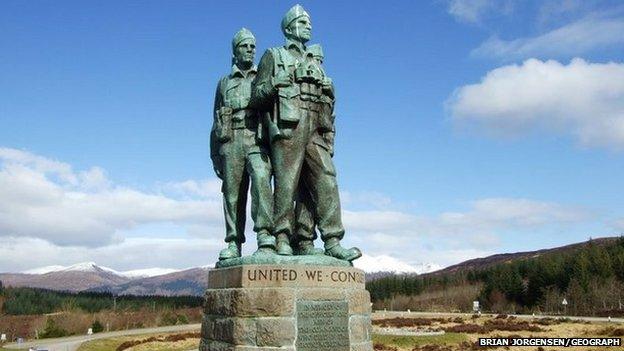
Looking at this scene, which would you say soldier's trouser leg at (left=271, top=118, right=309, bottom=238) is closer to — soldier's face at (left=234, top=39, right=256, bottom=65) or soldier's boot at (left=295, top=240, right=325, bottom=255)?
soldier's boot at (left=295, top=240, right=325, bottom=255)

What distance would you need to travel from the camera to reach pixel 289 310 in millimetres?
7219

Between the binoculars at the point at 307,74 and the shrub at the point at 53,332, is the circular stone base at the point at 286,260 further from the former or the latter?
the shrub at the point at 53,332

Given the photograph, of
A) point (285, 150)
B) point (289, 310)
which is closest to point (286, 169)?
point (285, 150)

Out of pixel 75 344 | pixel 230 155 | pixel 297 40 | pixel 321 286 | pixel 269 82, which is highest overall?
pixel 297 40

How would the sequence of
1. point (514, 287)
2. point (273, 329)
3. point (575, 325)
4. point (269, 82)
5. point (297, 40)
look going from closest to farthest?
point (273, 329), point (269, 82), point (297, 40), point (575, 325), point (514, 287)

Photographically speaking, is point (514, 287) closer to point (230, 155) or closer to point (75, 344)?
point (75, 344)

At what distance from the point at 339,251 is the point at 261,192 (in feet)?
4.14

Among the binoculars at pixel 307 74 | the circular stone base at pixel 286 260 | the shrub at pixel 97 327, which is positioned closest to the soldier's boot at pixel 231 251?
the circular stone base at pixel 286 260

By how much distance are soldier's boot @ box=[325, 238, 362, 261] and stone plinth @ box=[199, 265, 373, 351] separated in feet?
1.16

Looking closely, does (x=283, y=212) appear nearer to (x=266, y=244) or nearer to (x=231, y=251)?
(x=266, y=244)

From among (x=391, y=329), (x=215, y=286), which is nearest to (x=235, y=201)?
(x=215, y=286)

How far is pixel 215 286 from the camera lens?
26.4 ft

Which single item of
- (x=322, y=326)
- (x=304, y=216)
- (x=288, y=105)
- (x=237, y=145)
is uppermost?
(x=288, y=105)

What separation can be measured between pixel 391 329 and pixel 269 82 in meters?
34.2
